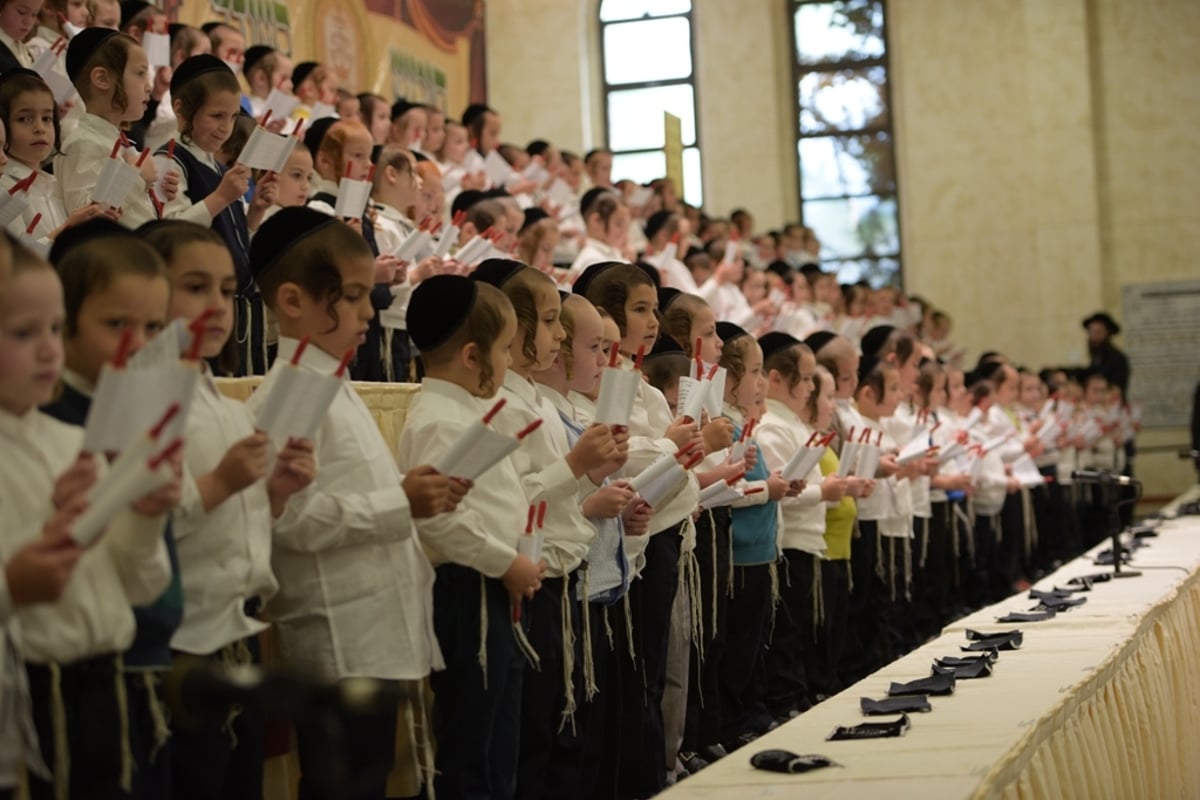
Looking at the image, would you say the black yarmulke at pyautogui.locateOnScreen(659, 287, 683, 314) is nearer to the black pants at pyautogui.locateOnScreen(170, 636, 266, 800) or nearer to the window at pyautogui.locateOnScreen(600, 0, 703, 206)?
the black pants at pyautogui.locateOnScreen(170, 636, 266, 800)

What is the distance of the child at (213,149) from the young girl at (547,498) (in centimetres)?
116

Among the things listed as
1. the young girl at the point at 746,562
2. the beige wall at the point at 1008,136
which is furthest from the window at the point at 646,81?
the young girl at the point at 746,562

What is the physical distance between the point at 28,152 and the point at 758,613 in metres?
2.98

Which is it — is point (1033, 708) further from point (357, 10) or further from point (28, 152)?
point (357, 10)

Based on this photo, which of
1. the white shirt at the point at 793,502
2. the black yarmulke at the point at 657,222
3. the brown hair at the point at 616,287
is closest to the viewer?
the brown hair at the point at 616,287

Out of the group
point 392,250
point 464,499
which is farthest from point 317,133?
point 464,499

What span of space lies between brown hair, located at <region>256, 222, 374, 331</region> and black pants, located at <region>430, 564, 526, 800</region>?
0.76 metres

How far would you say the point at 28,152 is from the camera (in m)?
5.06

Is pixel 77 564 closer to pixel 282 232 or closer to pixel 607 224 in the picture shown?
pixel 282 232

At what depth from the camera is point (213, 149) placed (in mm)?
5477

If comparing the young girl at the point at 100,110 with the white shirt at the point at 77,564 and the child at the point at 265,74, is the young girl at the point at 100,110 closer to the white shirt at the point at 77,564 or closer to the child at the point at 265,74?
the white shirt at the point at 77,564

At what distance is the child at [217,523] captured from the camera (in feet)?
9.87

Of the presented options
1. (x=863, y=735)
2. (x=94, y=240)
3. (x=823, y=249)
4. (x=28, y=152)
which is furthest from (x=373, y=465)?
(x=823, y=249)

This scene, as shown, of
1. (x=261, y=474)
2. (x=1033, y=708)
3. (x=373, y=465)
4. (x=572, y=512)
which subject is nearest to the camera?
(x=261, y=474)
